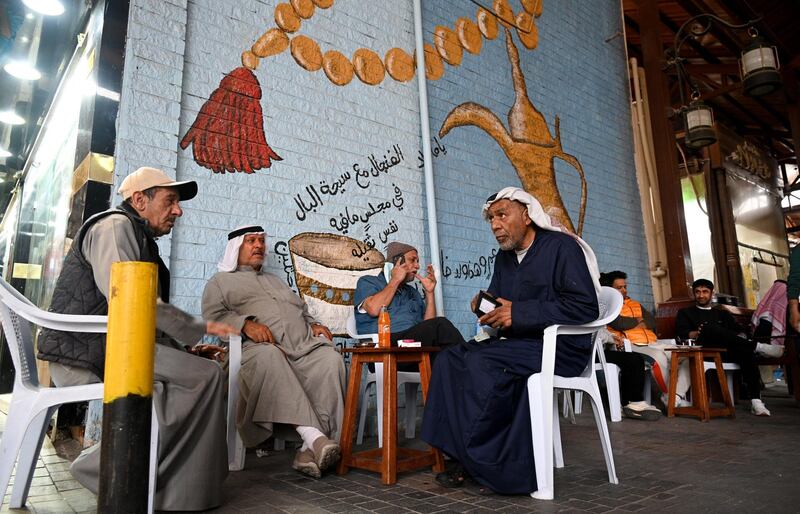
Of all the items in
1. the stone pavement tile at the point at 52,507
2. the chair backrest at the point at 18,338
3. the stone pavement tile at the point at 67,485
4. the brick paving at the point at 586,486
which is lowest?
the brick paving at the point at 586,486

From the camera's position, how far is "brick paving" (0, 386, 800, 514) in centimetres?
186

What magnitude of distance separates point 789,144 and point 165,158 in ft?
50.7

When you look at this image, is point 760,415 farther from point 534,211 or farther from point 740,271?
point 740,271

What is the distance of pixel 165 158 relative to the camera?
3.12 metres

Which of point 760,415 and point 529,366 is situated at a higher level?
point 529,366

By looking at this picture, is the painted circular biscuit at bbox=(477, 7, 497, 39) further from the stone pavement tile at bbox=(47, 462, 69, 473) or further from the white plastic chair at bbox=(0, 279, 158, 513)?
the stone pavement tile at bbox=(47, 462, 69, 473)

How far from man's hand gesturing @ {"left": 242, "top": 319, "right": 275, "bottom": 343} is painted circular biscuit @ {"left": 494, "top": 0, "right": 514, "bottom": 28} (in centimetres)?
429

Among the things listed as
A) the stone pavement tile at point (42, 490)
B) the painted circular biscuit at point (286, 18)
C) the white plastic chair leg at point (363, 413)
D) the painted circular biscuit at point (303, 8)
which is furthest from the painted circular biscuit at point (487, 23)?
the stone pavement tile at point (42, 490)

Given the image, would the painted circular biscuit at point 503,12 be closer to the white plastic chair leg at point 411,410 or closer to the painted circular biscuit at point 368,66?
the painted circular biscuit at point 368,66

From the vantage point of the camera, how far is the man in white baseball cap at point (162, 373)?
184 cm

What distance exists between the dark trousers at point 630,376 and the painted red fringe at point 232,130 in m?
3.18

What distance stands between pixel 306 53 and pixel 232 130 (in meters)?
0.95

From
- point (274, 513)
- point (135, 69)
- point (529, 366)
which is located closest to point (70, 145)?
point (135, 69)

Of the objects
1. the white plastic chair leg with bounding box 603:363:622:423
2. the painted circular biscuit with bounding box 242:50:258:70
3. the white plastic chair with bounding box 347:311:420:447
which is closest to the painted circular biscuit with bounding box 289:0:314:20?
the painted circular biscuit with bounding box 242:50:258:70
